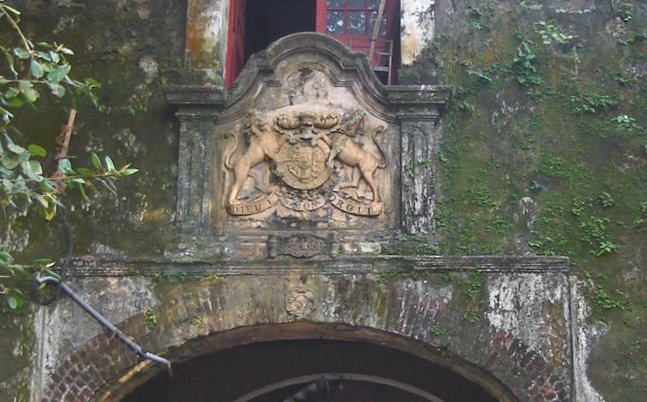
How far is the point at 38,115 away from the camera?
7.01m

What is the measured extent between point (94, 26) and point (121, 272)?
1.82m

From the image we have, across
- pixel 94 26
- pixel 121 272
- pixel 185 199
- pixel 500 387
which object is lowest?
pixel 500 387

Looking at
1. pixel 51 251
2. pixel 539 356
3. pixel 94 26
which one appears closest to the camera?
pixel 539 356

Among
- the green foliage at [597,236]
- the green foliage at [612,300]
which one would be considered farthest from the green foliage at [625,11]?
the green foliage at [612,300]

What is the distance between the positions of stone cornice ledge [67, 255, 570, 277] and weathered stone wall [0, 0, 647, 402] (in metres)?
0.06

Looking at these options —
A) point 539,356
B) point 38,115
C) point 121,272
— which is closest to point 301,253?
point 121,272

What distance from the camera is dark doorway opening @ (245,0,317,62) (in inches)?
388

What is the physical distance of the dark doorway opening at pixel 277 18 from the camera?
9.84 m

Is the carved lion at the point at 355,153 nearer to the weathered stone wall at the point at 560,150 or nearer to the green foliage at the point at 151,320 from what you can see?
the weathered stone wall at the point at 560,150

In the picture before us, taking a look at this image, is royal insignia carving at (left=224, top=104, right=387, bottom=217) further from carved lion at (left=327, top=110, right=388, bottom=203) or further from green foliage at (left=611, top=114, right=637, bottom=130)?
green foliage at (left=611, top=114, right=637, bottom=130)

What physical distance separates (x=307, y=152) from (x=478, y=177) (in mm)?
1131

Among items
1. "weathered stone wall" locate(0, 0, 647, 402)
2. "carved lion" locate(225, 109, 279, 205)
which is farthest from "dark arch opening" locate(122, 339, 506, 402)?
"carved lion" locate(225, 109, 279, 205)

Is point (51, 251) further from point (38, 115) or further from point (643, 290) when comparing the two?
point (643, 290)

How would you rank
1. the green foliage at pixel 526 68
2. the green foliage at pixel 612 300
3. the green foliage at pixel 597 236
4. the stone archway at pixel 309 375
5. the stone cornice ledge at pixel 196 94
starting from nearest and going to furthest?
the green foliage at pixel 612 300 → the green foliage at pixel 597 236 → the stone cornice ledge at pixel 196 94 → the green foliage at pixel 526 68 → the stone archway at pixel 309 375
